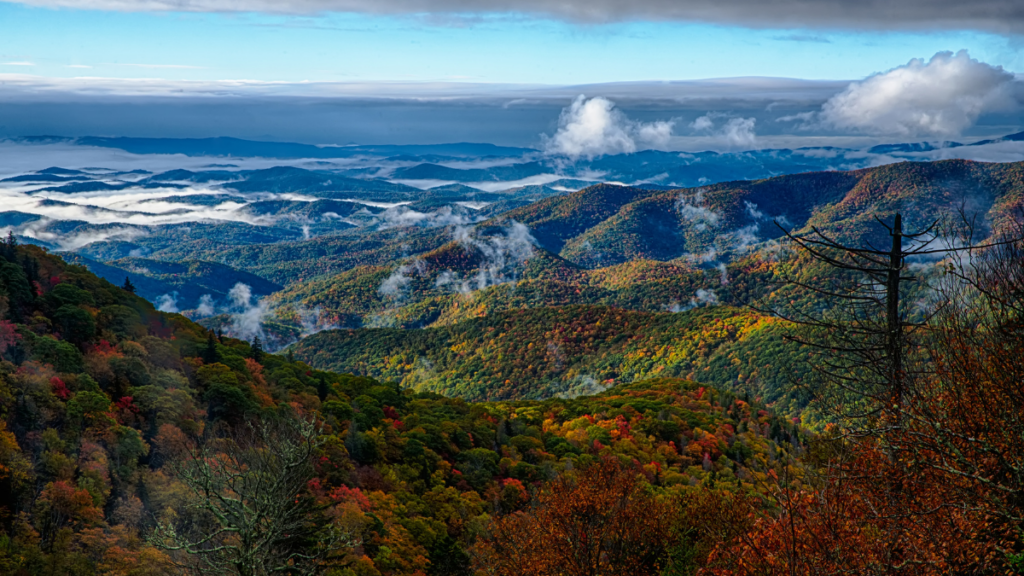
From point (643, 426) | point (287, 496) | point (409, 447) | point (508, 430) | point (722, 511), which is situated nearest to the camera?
point (287, 496)

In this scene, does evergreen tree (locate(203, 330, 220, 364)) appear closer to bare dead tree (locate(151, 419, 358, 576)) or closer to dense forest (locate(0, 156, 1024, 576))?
dense forest (locate(0, 156, 1024, 576))

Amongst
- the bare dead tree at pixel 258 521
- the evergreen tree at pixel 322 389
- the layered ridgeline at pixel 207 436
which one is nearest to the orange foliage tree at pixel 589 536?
the layered ridgeline at pixel 207 436

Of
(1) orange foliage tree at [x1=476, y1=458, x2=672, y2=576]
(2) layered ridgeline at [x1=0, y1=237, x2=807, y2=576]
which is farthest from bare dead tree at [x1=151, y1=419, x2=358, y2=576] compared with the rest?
(1) orange foliage tree at [x1=476, y1=458, x2=672, y2=576]

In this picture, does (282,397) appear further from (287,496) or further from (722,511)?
(722,511)

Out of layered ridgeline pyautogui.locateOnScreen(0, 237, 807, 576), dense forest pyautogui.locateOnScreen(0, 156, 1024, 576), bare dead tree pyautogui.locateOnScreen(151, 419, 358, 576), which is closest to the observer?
dense forest pyautogui.locateOnScreen(0, 156, 1024, 576)

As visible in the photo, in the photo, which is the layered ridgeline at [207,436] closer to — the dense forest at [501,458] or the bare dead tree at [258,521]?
the dense forest at [501,458]

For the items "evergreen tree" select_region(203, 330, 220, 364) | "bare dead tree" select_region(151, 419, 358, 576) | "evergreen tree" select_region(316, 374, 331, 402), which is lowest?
"evergreen tree" select_region(316, 374, 331, 402)

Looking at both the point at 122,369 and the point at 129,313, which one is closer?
the point at 122,369

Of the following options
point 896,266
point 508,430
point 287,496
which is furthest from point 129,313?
point 896,266
